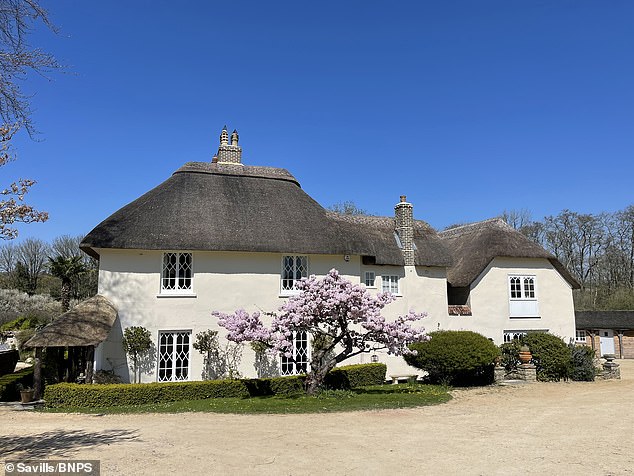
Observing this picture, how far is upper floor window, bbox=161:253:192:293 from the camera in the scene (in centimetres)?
1859

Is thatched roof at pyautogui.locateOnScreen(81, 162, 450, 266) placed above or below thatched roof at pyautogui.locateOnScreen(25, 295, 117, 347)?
above

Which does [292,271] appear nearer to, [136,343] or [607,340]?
[136,343]

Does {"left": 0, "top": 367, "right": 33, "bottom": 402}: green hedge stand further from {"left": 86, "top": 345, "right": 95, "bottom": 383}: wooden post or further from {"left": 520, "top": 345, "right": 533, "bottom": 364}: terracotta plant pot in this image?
{"left": 520, "top": 345, "right": 533, "bottom": 364}: terracotta plant pot

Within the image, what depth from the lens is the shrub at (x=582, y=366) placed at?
2033 centimetres

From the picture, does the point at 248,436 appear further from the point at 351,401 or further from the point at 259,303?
the point at 259,303

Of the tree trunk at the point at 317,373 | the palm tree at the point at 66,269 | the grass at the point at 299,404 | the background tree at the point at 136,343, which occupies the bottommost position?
the grass at the point at 299,404

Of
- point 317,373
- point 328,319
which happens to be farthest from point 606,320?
point 328,319

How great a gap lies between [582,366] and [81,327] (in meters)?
19.2

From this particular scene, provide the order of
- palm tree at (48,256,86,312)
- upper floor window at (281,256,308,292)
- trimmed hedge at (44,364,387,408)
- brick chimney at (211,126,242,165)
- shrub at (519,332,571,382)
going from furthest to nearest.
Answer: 1. palm tree at (48,256,86,312)
2. brick chimney at (211,126,242,165)
3. upper floor window at (281,256,308,292)
4. shrub at (519,332,571,382)
5. trimmed hedge at (44,364,387,408)

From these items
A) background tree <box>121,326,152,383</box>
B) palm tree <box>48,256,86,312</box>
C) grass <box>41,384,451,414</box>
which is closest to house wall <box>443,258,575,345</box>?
grass <box>41,384,451,414</box>

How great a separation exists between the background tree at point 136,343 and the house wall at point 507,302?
1440 centimetres

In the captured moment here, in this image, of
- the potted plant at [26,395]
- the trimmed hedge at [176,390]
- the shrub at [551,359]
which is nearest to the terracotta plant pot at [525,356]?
the shrub at [551,359]

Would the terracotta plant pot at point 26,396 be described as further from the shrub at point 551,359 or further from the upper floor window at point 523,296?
the upper floor window at point 523,296

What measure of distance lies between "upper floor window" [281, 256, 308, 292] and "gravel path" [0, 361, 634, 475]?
768 cm
